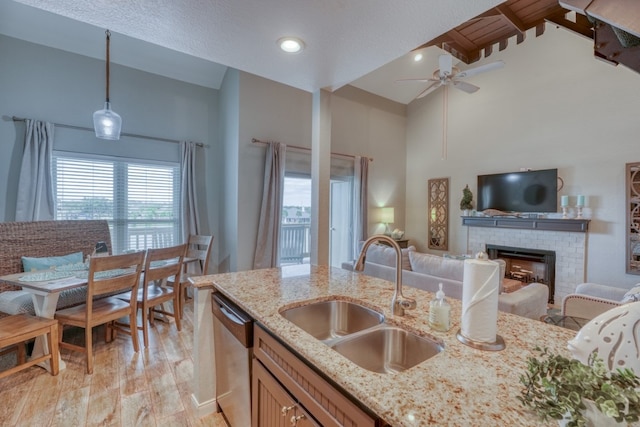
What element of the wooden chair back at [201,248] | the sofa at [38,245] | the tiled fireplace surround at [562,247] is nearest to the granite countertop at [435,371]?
the wooden chair back at [201,248]

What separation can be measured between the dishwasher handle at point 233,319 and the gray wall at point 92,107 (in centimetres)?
315

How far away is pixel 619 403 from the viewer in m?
0.47

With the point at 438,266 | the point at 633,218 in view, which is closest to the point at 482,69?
the point at 438,266

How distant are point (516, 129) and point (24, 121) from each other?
22.9ft

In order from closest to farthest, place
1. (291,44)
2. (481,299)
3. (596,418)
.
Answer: (596,418)
(481,299)
(291,44)

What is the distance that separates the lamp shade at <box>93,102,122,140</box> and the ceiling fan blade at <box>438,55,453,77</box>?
372 cm

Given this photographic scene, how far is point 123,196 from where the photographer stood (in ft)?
12.9

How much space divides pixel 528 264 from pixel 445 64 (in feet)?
11.8

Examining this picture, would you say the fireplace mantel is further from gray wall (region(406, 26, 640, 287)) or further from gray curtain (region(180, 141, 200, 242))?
gray curtain (region(180, 141, 200, 242))

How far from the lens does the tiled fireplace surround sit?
165 inches

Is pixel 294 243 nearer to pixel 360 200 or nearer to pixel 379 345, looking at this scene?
pixel 360 200

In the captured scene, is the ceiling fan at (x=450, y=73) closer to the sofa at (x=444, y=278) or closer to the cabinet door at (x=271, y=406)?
the sofa at (x=444, y=278)

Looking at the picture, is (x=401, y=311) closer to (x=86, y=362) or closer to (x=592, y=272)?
(x=86, y=362)

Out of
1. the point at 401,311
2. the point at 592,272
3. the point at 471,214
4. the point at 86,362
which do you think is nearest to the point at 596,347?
the point at 401,311
